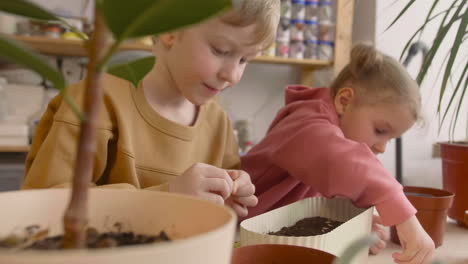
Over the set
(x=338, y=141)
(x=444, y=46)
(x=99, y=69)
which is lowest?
(x=338, y=141)

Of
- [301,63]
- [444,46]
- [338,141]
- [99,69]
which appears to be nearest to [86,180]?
[99,69]

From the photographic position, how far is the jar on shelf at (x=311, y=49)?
88.3 inches

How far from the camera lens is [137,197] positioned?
1.09ft

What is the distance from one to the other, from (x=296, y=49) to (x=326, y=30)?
190mm

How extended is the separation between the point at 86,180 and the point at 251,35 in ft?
1.70

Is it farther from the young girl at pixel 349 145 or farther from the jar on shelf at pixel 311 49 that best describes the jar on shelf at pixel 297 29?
the young girl at pixel 349 145

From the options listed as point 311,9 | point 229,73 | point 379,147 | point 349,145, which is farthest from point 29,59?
point 311,9

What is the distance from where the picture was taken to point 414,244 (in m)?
0.67

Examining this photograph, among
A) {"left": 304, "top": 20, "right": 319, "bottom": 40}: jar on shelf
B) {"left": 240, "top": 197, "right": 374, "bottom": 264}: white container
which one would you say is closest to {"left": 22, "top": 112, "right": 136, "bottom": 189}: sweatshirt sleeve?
{"left": 240, "top": 197, "right": 374, "bottom": 264}: white container

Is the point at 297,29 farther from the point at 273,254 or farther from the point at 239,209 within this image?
the point at 273,254

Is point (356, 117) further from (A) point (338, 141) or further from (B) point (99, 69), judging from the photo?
(B) point (99, 69)

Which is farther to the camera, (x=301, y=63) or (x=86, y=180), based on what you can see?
(x=301, y=63)

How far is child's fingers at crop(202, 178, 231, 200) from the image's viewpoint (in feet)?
1.88

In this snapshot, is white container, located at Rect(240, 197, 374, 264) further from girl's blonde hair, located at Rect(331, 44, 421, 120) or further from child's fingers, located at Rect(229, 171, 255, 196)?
girl's blonde hair, located at Rect(331, 44, 421, 120)
